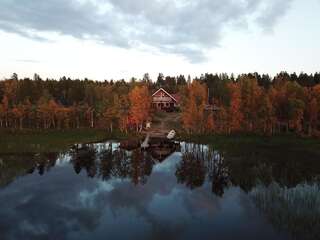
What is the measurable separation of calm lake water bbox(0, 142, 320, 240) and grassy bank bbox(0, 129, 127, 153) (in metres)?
5.55

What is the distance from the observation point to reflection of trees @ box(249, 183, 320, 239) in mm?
20641

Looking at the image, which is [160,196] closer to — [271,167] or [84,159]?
[271,167]

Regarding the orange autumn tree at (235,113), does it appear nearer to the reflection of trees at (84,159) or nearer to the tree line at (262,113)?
the tree line at (262,113)

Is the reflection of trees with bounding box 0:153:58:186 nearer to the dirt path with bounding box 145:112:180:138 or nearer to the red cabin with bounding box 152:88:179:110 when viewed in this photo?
the dirt path with bounding box 145:112:180:138

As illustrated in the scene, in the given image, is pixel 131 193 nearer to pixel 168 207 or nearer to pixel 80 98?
pixel 168 207

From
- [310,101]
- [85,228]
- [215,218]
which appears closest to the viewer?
[85,228]

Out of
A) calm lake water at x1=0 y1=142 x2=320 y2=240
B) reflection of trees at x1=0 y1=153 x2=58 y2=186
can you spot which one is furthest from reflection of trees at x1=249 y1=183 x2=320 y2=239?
reflection of trees at x1=0 y1=153 x2=58 y2=186

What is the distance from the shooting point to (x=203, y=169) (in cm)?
4031

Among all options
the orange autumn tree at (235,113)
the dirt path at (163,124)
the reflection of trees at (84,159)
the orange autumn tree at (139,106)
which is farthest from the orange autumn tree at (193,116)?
the reflection of trees at (84,159)

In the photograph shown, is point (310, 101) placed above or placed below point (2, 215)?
above

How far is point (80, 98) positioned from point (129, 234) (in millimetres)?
101386

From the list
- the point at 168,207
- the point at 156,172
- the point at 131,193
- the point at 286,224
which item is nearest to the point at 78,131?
the point at 156,172

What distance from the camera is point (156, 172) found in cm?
4050

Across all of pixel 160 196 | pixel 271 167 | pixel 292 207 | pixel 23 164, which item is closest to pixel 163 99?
pixel 23 164
